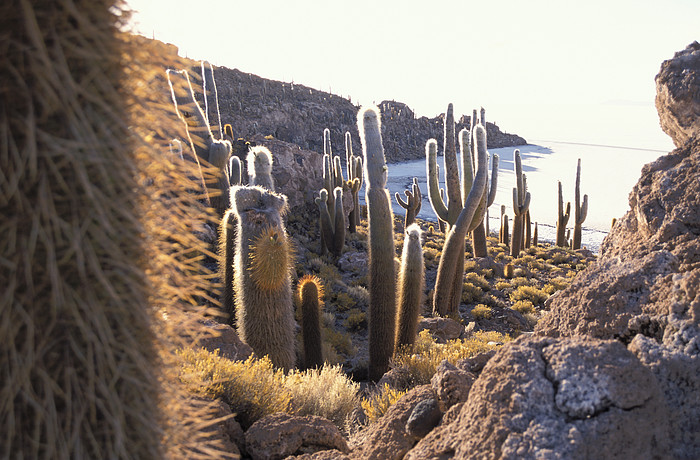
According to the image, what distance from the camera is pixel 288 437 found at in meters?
3.46

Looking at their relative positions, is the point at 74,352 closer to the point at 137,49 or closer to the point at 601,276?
the point at 137,49

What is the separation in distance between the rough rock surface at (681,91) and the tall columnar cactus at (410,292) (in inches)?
181

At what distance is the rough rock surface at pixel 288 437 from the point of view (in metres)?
3.38

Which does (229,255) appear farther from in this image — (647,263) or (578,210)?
(578,210)

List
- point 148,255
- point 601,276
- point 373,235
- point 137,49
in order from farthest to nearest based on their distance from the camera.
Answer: point 373,235 < point 601,276 < point 148,255 < point 137,49

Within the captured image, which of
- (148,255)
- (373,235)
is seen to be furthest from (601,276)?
(373,235)

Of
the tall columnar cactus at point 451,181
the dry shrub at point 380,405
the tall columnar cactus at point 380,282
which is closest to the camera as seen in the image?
the dry shrub at point 380,405

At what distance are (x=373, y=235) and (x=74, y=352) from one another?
20.1 ft

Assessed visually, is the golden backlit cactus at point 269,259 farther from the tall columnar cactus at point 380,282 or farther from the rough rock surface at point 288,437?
the rough rock surface at point 288,437

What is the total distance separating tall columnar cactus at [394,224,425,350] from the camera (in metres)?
7.69

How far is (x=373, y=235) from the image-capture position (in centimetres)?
759

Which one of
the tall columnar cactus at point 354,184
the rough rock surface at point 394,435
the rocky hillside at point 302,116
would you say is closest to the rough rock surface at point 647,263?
the rough rock surface at point 394,435

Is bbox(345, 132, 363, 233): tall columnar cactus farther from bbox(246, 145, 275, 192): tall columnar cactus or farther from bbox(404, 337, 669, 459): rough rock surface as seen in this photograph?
bbox(404, 337, 669, 459): rough rock surface

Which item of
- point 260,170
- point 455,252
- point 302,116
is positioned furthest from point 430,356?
point 302,116
